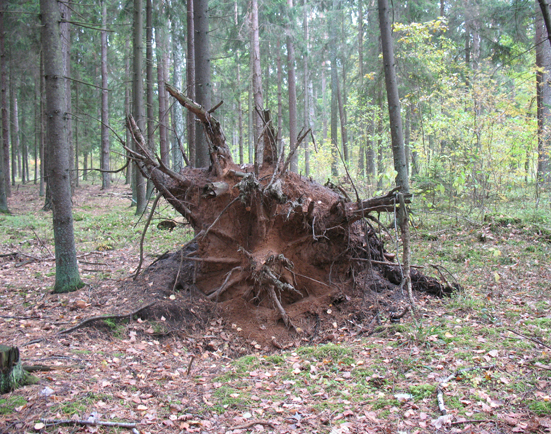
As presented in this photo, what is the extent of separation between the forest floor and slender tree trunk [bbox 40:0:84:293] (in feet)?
3.41

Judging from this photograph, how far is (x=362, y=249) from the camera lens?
6.92 meters

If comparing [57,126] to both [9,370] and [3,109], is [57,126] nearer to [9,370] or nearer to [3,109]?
[9,370]

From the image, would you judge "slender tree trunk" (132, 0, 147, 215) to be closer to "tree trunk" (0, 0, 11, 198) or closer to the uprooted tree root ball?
"tree trunk" (0, 0, 11, 198)

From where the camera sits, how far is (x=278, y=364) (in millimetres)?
4770

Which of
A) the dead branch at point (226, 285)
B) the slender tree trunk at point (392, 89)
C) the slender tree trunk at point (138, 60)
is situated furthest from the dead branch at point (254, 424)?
the slender tree trunk at point (138, 60)

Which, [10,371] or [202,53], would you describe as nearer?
[10,371]

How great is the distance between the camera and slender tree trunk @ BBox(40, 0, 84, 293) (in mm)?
5508

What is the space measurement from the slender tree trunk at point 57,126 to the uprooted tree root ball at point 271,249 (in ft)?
3.41

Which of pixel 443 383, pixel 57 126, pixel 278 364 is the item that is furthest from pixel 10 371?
pixel 443 383

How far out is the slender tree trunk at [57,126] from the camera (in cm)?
551

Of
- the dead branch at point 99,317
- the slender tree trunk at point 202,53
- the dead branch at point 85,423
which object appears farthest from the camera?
the slender tree trunk at point 202,53

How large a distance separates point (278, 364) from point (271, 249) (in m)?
2.10

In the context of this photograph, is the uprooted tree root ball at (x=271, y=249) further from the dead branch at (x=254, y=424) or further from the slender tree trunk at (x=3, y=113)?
the slender tree trunk at (x=3, y=113)

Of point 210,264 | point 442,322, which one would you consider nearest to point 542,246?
point 442,322
